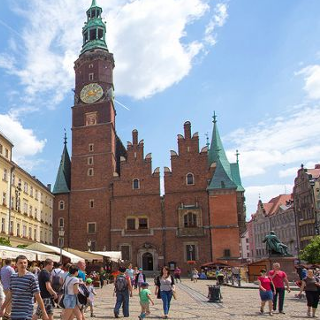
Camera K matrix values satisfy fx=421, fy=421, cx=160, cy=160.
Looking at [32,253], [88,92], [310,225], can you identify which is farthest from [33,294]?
[310,225]

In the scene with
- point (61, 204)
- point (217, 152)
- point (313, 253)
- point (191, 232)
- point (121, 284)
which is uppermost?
point (217, 152)

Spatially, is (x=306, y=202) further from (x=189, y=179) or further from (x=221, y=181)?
(x=189, y=179)

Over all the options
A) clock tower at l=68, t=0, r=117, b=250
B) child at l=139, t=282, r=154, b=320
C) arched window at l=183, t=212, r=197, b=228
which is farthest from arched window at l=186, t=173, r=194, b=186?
child at l=139, t=282, r=154, b=320

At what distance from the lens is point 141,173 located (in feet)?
167

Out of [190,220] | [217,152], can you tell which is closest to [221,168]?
[217,152]

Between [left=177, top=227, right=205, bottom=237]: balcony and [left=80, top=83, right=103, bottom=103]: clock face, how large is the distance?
20030 mm

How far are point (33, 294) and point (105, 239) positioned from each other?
44.3 m

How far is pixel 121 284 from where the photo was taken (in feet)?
40.5

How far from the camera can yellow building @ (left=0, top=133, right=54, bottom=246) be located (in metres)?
36.2

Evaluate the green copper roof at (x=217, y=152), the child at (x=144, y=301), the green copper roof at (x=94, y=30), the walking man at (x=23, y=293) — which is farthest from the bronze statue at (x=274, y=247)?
the green copper roof at (x=94, y=30)

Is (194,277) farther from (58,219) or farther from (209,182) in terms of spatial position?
(58,219)

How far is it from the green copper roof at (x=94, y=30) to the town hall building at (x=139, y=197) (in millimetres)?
2809

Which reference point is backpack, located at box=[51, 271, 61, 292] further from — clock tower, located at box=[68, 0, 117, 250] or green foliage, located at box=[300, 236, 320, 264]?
clock tower, located at box=[68, 0, 117, 250]

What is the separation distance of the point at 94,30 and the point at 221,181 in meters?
27.3
